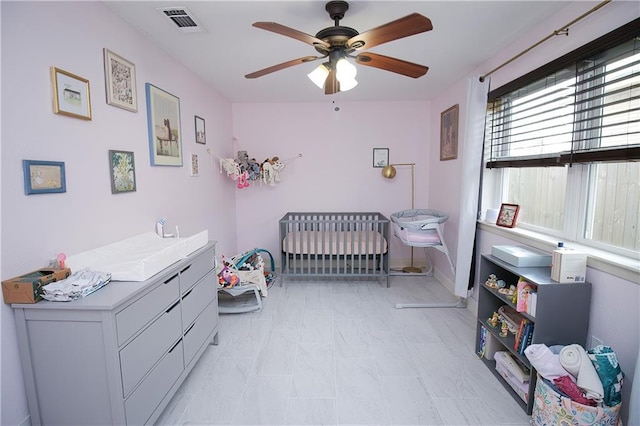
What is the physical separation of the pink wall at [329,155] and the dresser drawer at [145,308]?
2.59m

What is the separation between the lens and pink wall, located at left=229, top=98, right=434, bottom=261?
412 cm

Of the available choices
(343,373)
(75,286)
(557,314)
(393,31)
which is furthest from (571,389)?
(75,286)

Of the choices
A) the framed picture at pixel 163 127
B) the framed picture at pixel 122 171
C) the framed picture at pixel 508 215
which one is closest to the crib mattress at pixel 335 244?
the framed picture at pixel 508 215

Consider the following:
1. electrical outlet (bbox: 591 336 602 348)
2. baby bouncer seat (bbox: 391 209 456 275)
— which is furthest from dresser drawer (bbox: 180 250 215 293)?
electrical outlet (bbox: 591 336 602 348)

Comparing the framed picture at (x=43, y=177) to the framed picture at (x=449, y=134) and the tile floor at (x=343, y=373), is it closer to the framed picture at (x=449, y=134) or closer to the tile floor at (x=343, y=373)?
the tile floor at (x=343, y=373)

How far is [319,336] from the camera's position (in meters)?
2.49

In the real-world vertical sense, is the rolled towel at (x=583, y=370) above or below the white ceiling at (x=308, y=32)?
below

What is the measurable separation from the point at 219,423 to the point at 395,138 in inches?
144

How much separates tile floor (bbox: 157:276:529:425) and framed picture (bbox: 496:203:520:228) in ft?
3.08

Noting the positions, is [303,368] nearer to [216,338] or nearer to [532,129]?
[216,338]

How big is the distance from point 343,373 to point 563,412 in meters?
1.15

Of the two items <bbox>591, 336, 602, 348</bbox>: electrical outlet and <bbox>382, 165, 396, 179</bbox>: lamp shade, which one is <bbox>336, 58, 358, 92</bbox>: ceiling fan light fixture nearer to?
<bbox>591, 336, 602, 348</bbox>: electrical outlet

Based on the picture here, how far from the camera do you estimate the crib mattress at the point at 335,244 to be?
3551 millimetres

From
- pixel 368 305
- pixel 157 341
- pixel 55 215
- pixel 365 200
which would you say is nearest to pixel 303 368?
pixel 157 341
